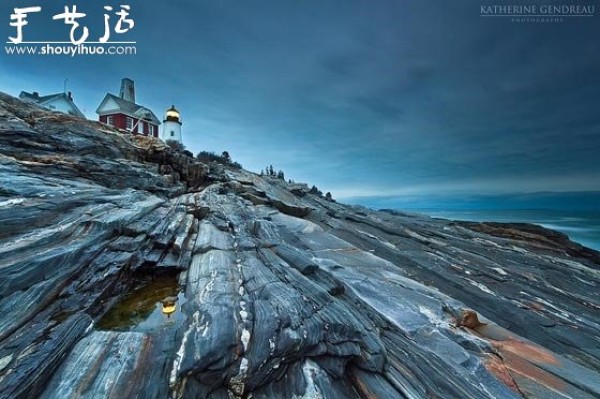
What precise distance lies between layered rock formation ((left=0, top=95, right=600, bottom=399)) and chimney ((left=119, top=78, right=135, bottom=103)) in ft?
136

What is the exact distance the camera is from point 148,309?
863 centimetres

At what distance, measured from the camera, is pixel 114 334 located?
621 centimetres

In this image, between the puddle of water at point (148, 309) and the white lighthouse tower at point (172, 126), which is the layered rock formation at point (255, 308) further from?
the white lighthouse tower at point (172, 126)

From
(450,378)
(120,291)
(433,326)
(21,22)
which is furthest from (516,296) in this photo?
(21,22)

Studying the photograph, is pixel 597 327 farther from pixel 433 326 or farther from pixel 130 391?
pixel 130 391

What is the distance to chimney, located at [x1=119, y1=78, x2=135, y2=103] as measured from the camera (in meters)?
53.2

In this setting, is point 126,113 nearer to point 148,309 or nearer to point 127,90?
point 127,90

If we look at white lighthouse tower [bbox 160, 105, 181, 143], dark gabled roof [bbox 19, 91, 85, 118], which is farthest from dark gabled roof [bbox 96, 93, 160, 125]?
dark gabled roof [bbox 19, 91, 85, 118]

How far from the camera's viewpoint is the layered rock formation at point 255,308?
532 centimetres

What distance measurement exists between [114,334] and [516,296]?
1662 centimetres

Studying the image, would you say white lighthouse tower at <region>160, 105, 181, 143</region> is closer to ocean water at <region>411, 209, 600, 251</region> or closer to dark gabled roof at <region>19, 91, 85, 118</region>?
dark gabled roof at <region>19, 91, 85, 118</region>

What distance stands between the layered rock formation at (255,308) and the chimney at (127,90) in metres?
41.4

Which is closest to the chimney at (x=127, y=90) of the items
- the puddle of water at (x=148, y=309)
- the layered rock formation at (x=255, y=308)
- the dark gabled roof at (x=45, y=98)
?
the dark gabled roof at (x=45, y=98)

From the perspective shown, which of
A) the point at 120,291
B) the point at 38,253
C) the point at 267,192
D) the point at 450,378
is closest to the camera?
the point at 450,378
